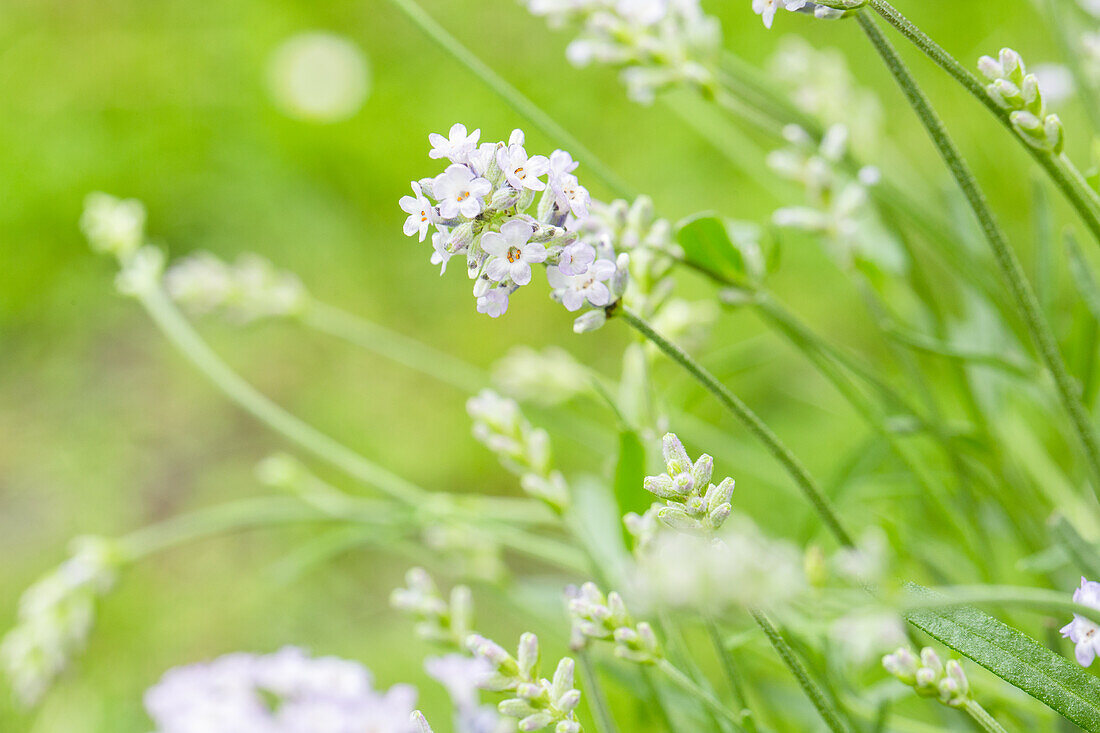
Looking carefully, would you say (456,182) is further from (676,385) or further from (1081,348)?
(676,385)

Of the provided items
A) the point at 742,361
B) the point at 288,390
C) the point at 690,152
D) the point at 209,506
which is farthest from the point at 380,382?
the point at 742,361

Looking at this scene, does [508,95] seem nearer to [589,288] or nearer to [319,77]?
[589,288]

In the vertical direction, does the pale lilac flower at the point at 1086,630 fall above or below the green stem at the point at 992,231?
below

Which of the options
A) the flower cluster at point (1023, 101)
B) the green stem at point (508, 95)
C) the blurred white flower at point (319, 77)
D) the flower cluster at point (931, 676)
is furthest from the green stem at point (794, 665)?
the blurred white flower at point (319, 77)

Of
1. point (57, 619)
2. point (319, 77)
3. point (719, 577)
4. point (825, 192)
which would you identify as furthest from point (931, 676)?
point (319, 77)

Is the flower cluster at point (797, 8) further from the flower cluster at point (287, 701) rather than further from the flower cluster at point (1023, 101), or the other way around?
the flower cluster at point (287, 701)
